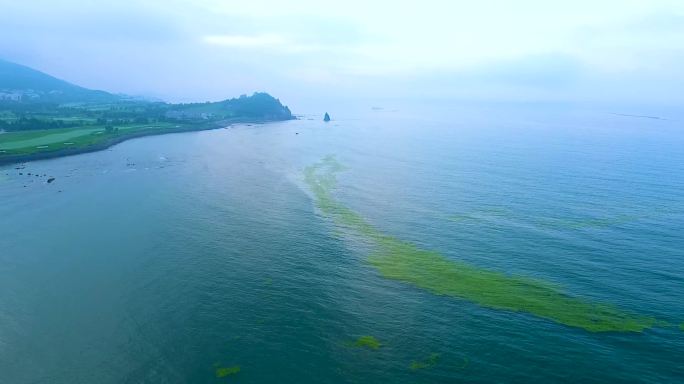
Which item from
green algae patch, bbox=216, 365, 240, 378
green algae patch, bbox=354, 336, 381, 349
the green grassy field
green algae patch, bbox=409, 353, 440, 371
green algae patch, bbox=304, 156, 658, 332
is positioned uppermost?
the green grassy field

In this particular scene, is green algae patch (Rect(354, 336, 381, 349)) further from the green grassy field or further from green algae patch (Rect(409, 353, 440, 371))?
the green grassy field

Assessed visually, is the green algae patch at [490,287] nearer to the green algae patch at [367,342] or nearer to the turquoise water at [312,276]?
the turquoise water at [312,276]

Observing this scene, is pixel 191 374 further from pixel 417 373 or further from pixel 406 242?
pixel 406 242

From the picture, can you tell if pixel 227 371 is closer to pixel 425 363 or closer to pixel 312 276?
pixel 425 363

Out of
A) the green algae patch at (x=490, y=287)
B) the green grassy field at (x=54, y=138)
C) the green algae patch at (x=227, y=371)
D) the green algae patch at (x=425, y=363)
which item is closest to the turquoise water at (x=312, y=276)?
the green algae patch at (x=425, y=363)

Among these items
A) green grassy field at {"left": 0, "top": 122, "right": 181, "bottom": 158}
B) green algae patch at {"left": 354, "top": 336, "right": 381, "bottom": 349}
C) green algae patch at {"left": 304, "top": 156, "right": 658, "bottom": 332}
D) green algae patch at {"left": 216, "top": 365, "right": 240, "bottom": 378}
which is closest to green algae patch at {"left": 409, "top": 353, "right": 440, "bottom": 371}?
green algae patch at {"left": 354, "top": 336, "right": 381, "bottom": 349}

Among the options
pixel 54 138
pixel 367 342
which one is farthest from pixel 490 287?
pixel 54 138
